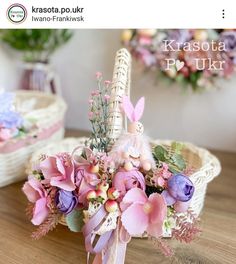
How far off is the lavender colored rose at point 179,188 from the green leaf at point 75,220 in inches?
5.4

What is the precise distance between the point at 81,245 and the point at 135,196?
17cm

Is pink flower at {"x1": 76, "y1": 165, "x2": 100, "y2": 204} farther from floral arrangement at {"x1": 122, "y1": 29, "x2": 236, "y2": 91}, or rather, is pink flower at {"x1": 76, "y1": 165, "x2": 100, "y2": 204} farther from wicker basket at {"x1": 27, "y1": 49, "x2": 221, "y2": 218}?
floral arrangement at {"x1": 122, "y1": 29, "x2": 236, "y2": 91}

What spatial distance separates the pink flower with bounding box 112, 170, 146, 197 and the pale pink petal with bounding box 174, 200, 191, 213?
0.05 meters

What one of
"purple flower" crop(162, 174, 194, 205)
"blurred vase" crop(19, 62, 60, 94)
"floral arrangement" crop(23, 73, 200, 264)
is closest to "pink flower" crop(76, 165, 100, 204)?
"floral arrangement" crop(23, 73, 200, 264)

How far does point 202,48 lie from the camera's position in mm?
810

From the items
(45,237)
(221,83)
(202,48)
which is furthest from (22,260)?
(221,83)

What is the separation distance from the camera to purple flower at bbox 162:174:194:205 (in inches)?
22.7

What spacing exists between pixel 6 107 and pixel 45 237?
309mm

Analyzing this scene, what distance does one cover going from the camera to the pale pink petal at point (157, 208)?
0.56 m

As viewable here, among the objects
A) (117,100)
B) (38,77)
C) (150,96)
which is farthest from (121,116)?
(38,77)

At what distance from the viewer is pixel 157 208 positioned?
22.4 inches

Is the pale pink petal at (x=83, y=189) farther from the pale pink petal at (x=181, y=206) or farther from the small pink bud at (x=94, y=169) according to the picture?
the pale pink petal at (x=181, y=206)

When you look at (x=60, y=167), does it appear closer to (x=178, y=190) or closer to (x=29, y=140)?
(x=178, y=190)

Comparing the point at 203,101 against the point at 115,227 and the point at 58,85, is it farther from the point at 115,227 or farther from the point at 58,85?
the point at 115,227
